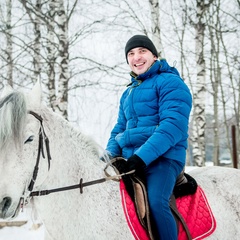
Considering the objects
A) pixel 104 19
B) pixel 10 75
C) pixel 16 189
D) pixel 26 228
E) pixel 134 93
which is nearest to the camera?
pixel 16 189

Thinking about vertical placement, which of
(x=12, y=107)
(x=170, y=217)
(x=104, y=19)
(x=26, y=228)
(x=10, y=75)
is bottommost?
(x=26, y=228)

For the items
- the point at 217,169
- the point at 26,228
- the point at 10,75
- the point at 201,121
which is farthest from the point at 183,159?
the point at 10,75

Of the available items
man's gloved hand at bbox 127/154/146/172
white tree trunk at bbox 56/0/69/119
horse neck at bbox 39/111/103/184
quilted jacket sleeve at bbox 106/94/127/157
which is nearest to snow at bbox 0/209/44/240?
white tree trunk at bbox 56/0/69/119

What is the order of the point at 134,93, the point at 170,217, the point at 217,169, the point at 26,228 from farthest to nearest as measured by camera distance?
1. the point at 26,228
2. the point at 217,169
3. the point at 134,93
4. the point at 170,217

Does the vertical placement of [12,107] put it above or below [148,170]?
above

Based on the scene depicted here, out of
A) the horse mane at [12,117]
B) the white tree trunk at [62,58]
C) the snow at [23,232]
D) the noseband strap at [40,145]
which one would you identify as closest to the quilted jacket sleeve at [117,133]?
the noseband strap at [40,145]

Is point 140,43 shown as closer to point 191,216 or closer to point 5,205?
point 191,216

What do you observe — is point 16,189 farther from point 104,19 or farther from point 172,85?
point 104,19

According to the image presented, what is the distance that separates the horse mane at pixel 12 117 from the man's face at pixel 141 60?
3.73 ft

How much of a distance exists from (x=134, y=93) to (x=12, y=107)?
1090 millimetres

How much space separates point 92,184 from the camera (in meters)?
2.32

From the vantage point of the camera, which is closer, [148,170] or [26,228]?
[148,170]

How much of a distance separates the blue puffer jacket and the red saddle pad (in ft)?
1.14

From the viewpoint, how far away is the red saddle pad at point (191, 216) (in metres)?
2.25
